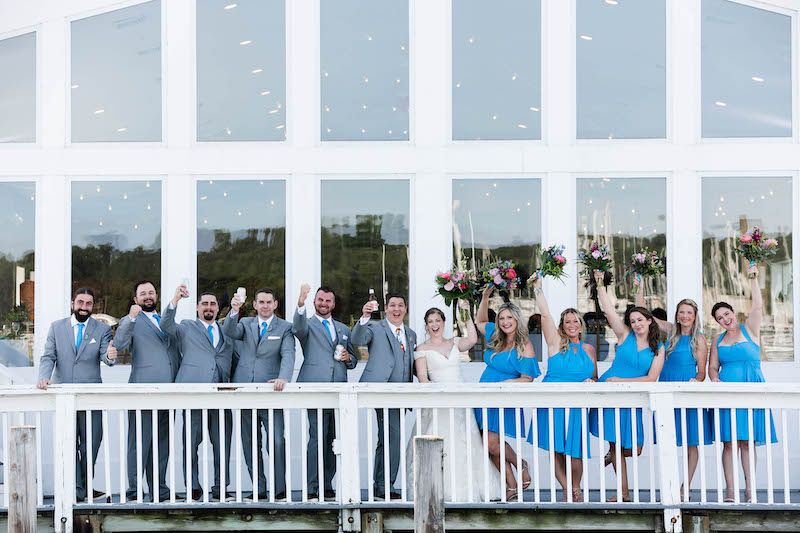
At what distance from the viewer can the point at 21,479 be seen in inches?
204

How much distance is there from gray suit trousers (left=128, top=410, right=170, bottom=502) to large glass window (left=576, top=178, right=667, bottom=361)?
3.86 m

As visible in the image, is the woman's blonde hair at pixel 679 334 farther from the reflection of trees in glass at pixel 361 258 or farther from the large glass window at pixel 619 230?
the reflection of trees in glass at pixel 361 258

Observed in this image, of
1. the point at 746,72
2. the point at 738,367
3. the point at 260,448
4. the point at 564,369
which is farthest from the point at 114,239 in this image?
the point at 746,72

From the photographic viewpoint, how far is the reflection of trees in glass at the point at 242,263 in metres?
7.90

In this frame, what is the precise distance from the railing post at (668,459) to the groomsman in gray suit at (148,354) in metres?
3.64

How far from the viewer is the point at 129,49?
8.01 metres

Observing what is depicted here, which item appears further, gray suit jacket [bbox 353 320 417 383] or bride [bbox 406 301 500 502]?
gray suit jacket [bbox 353 320 417 383]

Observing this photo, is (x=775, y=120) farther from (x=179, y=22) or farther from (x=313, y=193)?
(x=179, y=22)

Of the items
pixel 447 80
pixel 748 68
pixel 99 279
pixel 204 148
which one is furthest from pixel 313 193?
pixel 748 68

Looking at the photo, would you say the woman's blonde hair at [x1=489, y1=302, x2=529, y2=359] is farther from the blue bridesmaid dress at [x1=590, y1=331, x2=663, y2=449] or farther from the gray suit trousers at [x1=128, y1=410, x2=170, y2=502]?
the gray suit trousers at [x1=128, y1=410, x2=170, y2=502]

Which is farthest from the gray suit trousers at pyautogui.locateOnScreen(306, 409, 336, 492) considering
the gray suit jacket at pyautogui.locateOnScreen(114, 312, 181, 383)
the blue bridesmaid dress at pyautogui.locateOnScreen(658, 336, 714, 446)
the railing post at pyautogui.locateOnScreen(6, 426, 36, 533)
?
the blue bridesmaid dress at pyautogui.locateOnScreen(658, 336, 714, 446)

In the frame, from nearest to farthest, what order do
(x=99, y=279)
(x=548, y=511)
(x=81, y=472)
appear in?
(x=548, y=511), (x=81, y=472), (x=99, y=279)

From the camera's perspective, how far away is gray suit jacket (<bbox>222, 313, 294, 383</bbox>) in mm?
6625

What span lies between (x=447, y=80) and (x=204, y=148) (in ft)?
7.84
